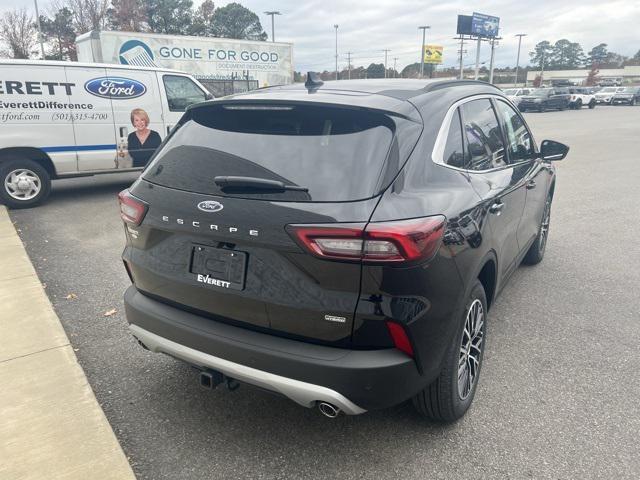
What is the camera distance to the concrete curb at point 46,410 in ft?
7.93

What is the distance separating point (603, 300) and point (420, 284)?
3078mm

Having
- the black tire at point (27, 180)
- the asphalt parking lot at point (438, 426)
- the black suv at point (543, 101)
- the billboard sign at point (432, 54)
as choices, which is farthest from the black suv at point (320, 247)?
the billboard sign at point (432, 54)

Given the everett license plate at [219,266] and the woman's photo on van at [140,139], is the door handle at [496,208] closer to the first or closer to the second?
the everett license plate at [219,266]

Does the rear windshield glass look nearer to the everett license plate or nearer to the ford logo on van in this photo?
the everett license plate

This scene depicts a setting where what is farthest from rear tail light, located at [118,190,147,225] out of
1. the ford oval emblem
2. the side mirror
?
the side mirror

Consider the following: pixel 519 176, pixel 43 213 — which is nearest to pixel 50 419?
pixel 519 176

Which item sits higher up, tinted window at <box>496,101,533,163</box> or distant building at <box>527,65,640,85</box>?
distant building at <box>527,65,640,85</box>

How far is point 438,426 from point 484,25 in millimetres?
62791

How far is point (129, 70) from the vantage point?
8312mm

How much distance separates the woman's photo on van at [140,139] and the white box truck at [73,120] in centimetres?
2

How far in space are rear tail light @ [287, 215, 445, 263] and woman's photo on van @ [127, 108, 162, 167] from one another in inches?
284

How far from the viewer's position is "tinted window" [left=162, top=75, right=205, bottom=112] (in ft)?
28.9

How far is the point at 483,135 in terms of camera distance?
3250 mm

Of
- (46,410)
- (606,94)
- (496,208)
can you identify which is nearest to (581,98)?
(606,94)
